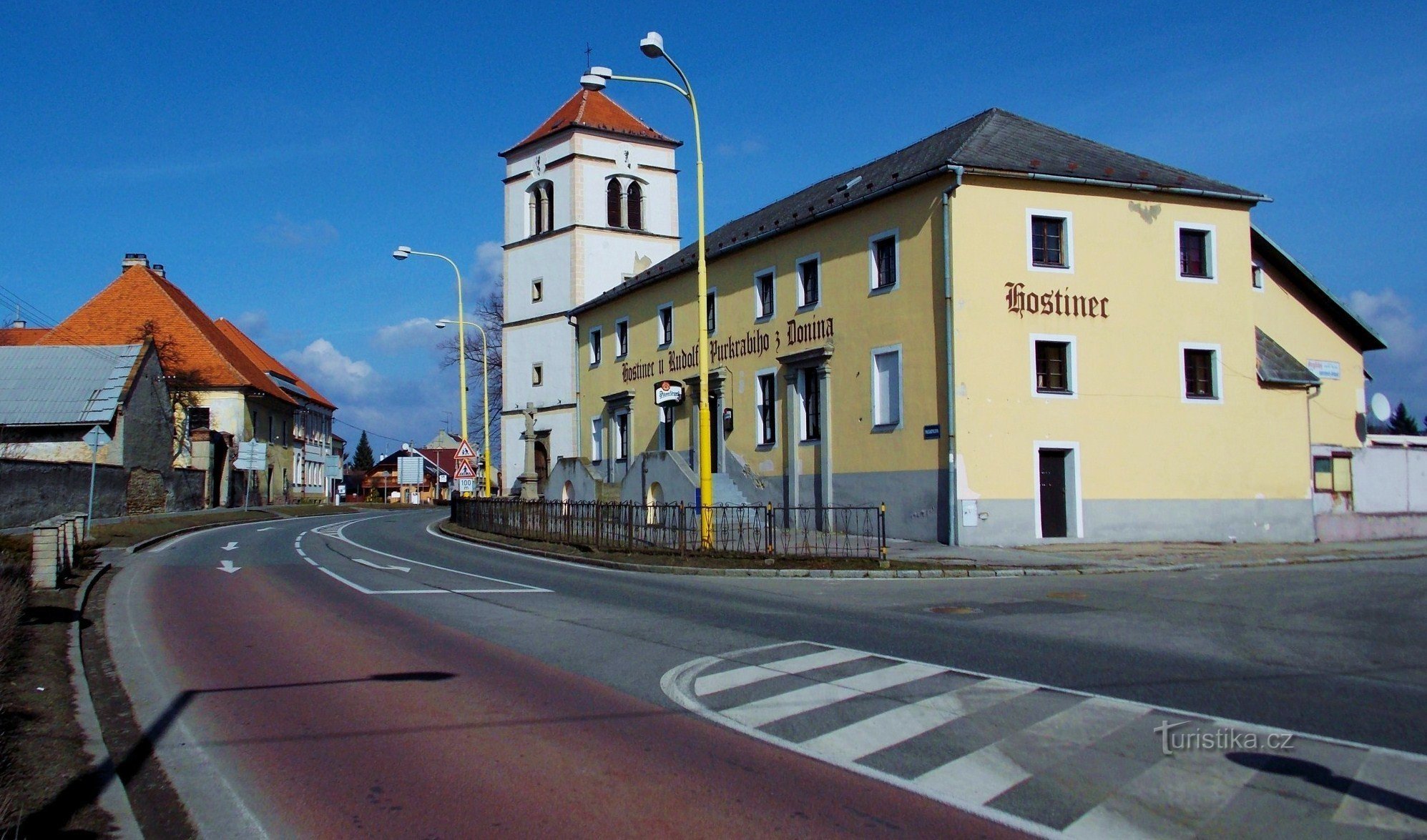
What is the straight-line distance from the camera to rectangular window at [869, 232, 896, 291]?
2692 cm

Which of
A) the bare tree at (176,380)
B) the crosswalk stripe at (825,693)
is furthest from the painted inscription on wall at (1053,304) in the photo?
→ the bare tree at (176,380)

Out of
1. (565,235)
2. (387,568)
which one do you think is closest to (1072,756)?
(387,568)

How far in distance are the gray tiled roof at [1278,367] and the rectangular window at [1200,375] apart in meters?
1.72

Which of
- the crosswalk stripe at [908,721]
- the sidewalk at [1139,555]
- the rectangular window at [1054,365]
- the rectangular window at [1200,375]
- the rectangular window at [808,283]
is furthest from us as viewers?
the rectangular window at [808,283]

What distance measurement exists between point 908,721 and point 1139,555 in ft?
53.3

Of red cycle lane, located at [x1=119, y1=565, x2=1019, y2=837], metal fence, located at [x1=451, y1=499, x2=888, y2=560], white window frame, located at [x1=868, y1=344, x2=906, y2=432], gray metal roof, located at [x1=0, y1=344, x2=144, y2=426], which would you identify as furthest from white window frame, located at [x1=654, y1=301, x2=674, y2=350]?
red cycle lane, located at [x1=119, y1=565, x2=1019, y2=837]

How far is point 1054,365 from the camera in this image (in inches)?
1000

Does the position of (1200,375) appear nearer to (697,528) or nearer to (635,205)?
(697,528)

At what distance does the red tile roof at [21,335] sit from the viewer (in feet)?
220

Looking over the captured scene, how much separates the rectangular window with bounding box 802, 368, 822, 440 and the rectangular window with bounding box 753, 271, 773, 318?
2845mm

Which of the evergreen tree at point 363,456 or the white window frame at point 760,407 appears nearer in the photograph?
the white window frame at point 760,407

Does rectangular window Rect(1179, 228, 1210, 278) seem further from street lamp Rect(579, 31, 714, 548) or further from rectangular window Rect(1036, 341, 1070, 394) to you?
street lamp Rect(579, 31, 714, 548)

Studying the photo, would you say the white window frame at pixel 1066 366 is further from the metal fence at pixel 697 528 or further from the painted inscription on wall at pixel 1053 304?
the metal fence at pixel 697 528

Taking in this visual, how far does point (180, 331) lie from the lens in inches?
2534
